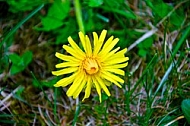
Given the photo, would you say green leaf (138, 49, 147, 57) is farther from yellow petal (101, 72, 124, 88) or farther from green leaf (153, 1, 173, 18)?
yellow petal (101, 72, 124, 88)

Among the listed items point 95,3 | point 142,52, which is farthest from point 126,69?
point 95,3

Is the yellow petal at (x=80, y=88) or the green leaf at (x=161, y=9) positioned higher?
the green leaf at (x=161, y=9)

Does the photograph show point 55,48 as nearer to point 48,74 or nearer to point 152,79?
point 48,74

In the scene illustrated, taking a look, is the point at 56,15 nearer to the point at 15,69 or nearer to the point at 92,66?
the point at 15,69

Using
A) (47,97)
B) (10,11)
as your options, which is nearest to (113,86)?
(47,97)

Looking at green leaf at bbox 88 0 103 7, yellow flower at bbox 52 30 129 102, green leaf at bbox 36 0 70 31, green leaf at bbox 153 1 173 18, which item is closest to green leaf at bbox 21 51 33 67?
green leaf at bbox 36 0 70 31

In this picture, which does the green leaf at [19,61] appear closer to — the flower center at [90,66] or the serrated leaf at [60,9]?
the serrated leaf at [60,9]

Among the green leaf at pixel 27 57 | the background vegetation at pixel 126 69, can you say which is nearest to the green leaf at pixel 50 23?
the background vegetation at pixel 126 69
